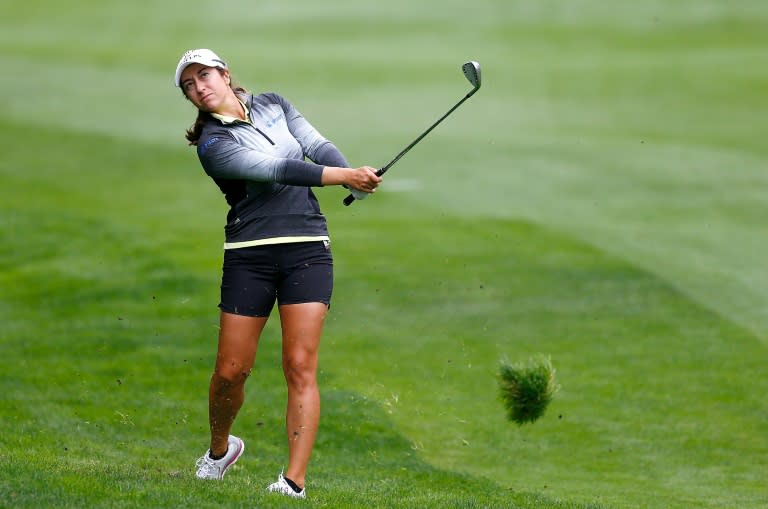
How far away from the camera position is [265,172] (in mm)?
6195

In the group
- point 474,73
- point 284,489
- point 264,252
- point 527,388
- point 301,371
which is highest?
point 474,73

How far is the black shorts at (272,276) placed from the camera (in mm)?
6453

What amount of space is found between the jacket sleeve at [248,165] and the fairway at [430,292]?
152 centimetres

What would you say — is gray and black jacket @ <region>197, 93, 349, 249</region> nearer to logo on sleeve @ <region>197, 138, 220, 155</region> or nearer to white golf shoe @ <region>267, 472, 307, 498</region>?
logo on sleeve @ <region>197, 138, 220, 155</region>

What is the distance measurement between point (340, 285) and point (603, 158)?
6.77 metres

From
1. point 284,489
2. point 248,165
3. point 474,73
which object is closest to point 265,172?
point 248,165

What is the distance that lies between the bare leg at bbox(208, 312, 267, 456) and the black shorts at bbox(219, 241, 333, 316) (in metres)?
0.06

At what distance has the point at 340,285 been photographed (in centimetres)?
1225

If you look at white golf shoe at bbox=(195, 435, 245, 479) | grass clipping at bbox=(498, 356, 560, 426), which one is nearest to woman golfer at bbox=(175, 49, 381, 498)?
white golf shoe at bbox=(195, 435, 245, 479)

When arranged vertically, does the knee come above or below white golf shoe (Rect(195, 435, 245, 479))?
above

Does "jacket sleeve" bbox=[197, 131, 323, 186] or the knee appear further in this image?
the knee

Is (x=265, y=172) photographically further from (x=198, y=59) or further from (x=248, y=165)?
(x=198, y=59)

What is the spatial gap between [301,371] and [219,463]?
0.89 metres

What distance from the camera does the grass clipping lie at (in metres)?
8.34
